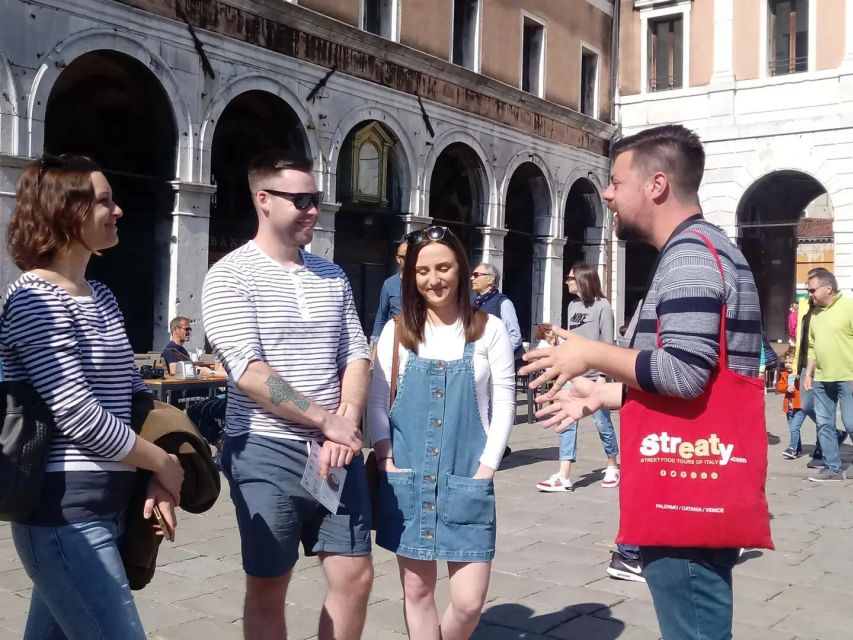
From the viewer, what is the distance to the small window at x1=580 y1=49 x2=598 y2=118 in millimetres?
22062

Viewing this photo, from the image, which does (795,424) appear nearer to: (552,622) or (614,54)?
(552,622)

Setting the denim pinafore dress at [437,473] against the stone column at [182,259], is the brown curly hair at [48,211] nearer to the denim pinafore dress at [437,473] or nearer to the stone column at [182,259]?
the denim pinafore dress at [437,473]

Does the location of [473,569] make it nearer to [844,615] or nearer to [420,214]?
[844,615]

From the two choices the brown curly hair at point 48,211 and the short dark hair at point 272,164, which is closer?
the brown curly hair at point 48,211

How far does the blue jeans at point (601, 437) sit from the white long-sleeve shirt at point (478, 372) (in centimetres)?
435

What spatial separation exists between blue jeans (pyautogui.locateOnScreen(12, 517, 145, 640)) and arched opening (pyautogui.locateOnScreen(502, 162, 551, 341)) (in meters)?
18.6

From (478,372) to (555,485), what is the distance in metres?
4.61

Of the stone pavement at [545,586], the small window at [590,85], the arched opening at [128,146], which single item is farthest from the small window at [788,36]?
the stone pavement at [545,586]

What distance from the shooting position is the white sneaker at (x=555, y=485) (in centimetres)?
768

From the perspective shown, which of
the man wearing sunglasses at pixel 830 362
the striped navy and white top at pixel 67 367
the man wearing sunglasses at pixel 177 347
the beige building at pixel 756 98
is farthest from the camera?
the beige building at pixel 756 98

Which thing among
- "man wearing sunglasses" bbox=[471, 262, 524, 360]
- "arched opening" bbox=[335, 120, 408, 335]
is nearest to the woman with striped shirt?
"man wearing sunglasses" bbox=[471, 262, 524, 360]

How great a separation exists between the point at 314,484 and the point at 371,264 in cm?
1478

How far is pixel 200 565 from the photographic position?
5242mm

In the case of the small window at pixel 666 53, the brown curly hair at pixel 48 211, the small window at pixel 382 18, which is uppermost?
the small window at pixel 666 53
